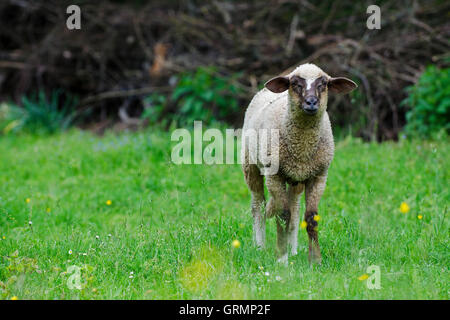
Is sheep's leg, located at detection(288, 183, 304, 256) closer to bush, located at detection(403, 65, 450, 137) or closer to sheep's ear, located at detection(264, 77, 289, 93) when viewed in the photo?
sheep's ear, located at detection(264, 77, 289, 93)

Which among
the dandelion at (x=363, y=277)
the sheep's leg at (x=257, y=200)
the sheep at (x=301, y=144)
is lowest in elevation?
the dandelion at (x=363, y=277)

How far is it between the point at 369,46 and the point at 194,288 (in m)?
6.69

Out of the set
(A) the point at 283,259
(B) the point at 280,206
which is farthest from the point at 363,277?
(B) the point at 280,206

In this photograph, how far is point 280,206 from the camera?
4977mm

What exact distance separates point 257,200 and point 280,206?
54cm

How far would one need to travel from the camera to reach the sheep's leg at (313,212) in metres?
4.75


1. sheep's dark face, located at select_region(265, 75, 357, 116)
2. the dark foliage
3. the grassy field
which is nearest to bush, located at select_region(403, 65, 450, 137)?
the dark foliage

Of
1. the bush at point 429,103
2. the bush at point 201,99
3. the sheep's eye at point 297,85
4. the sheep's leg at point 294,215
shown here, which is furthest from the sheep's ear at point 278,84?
the bush at point 201,99

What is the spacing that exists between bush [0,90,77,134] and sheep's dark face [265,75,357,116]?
7.93 m

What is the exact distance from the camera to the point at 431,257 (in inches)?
191

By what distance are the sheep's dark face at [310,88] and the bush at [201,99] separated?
521cm

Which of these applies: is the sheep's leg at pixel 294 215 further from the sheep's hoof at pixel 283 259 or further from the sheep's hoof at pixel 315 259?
the sheep's hoof at pixel 315 259

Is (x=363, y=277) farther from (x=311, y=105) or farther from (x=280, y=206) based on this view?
(x=311, y=105)
